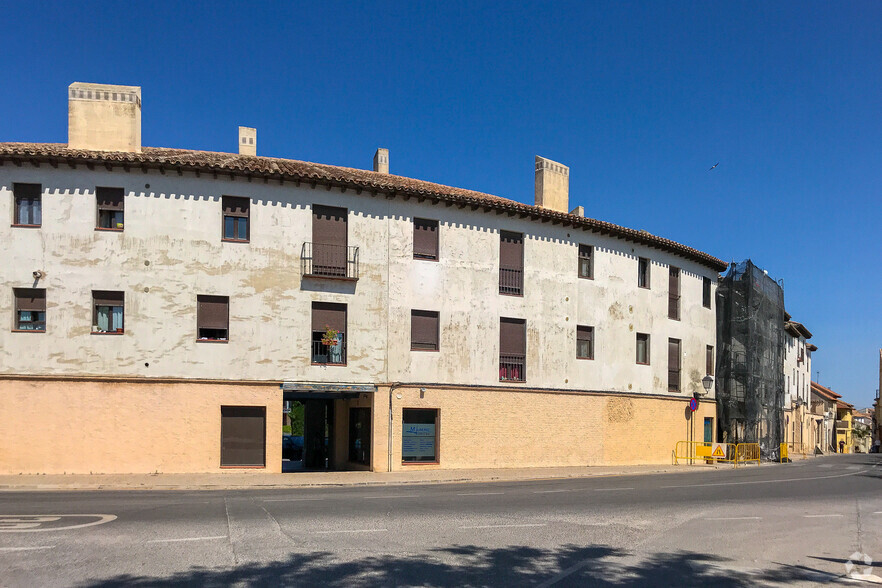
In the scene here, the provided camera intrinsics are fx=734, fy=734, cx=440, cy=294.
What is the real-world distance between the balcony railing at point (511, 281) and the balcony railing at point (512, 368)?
7.72 ft

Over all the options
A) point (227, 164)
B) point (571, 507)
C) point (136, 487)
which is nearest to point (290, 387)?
point (136, 487)

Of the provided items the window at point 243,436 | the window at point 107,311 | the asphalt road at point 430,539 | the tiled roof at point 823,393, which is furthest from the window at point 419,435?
the tiled roof at point 823,393

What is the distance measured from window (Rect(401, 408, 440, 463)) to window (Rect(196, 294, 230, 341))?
6461 mm

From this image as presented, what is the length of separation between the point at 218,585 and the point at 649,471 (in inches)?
865

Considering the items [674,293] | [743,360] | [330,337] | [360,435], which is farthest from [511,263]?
[743,360]

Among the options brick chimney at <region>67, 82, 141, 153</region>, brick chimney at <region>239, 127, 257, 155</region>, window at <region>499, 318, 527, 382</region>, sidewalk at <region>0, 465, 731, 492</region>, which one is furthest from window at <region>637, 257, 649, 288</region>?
brick chimney at <region>67, 82, 141, 153</region>

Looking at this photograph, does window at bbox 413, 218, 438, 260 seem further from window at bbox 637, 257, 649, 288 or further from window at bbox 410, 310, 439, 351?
window at bbox 637, 257, 649, 288

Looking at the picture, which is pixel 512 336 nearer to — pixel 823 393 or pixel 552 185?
pixel 552 185

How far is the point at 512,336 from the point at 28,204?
1622 cm

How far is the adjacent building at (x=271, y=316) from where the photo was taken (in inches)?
839

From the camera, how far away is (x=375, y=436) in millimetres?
23766

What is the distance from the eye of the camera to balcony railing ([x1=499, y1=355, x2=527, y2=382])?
26.5 metres

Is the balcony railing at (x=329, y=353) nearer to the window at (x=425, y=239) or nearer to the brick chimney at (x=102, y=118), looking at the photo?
the window at (x=425, y=239)

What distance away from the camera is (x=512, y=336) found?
2683 centimetres
